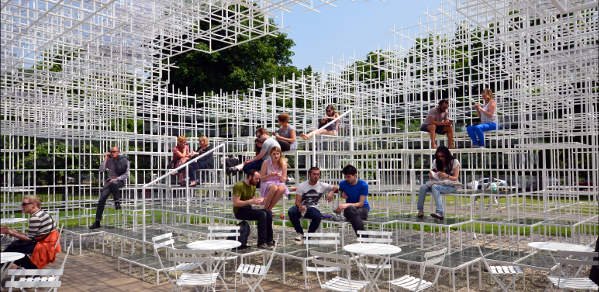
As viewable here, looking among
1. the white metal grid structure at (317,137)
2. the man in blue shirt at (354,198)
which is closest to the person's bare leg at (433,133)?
the white metal grid structure at (317,137)

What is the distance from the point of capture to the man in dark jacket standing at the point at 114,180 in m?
10.5

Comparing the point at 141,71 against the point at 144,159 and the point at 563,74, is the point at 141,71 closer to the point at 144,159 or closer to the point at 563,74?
the point at 563,74

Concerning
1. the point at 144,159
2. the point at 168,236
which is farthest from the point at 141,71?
the point at 144,159

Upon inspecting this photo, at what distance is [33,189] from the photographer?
437 inches

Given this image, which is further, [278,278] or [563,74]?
[563,74]

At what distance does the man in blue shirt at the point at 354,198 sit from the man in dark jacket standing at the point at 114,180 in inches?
214

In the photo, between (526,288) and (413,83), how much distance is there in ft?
38.8

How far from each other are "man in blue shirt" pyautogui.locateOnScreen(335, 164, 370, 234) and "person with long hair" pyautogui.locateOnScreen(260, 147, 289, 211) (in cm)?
105

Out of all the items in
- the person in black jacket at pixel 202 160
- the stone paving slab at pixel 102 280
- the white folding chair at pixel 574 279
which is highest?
the person in black jacket at pixel 202 160

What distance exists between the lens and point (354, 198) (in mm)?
7875

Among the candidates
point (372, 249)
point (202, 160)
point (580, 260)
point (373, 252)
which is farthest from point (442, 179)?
point (202, 160)

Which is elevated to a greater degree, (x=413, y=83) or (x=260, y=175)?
(x=413, y=83)

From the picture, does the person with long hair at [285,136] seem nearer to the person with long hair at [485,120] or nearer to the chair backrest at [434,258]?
the person with long hair at [485,120]

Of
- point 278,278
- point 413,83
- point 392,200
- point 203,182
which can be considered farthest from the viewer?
point 413,83
